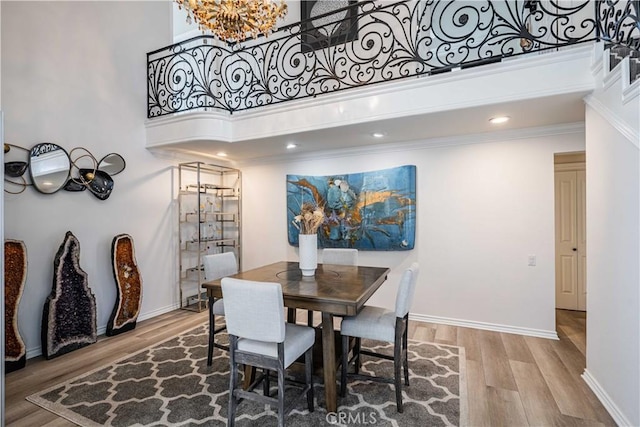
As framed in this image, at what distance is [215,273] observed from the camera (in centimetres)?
336

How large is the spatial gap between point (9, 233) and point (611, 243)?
521cm

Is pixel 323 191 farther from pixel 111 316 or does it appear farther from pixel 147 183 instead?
pixel 111 316

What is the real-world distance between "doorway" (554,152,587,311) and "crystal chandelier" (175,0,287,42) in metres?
4.28

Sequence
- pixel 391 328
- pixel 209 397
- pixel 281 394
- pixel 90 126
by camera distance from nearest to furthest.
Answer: pixel 281 394, pixel 391 328, pixel 209 397, pixel 90 126

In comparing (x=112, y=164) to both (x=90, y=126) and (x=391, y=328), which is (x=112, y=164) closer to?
(x=90, y=126)

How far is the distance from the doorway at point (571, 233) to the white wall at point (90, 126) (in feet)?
18.8

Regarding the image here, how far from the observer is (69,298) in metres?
3.35

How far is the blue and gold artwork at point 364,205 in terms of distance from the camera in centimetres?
423

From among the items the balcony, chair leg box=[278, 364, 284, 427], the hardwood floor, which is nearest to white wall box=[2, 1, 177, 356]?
the balcony

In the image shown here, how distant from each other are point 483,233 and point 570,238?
1681 mm

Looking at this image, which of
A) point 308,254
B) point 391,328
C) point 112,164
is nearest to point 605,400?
point 391,328

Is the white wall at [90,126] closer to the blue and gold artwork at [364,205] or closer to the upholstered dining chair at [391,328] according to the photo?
the blue and gold artwork at [364,205]

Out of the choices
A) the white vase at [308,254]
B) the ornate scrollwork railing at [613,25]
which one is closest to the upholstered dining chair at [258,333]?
the white vase at [308,254]

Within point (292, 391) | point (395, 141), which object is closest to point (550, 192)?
point (395, 141)
